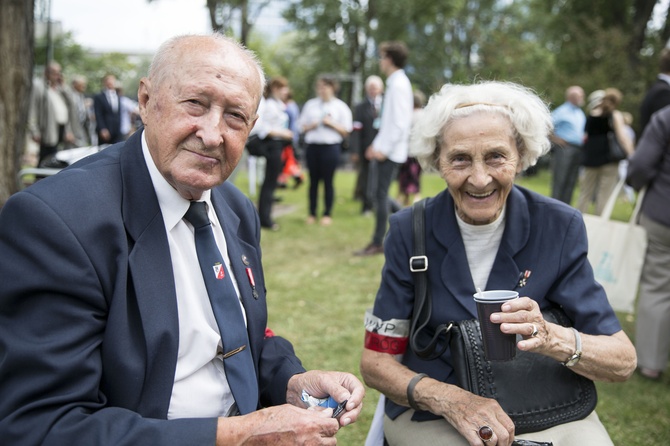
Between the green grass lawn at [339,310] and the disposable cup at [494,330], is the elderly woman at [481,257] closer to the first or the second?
the disposable cup at [494,330]

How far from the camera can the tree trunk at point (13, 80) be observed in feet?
14.0

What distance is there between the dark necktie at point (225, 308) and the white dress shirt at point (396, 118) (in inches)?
225

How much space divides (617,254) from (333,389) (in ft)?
10.2

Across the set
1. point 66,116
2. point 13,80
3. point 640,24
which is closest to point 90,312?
point 13,80

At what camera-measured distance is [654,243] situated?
4410 millimetres

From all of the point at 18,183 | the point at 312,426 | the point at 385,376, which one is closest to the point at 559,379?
the point at 385,376

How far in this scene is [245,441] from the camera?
5.28 ft

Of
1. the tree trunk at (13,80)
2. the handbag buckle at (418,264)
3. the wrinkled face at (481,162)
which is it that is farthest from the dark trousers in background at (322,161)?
the handbag buckle at (418,264)

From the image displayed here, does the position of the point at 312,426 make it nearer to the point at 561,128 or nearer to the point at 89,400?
the point at 89,400

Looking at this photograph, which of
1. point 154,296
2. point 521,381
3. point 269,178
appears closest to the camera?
point 154,296

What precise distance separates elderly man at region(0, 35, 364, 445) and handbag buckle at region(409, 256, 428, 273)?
57cm

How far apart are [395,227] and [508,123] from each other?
1.88ft

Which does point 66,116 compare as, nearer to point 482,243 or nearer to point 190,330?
point 482,243

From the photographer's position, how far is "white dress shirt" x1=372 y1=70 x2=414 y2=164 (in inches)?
292
